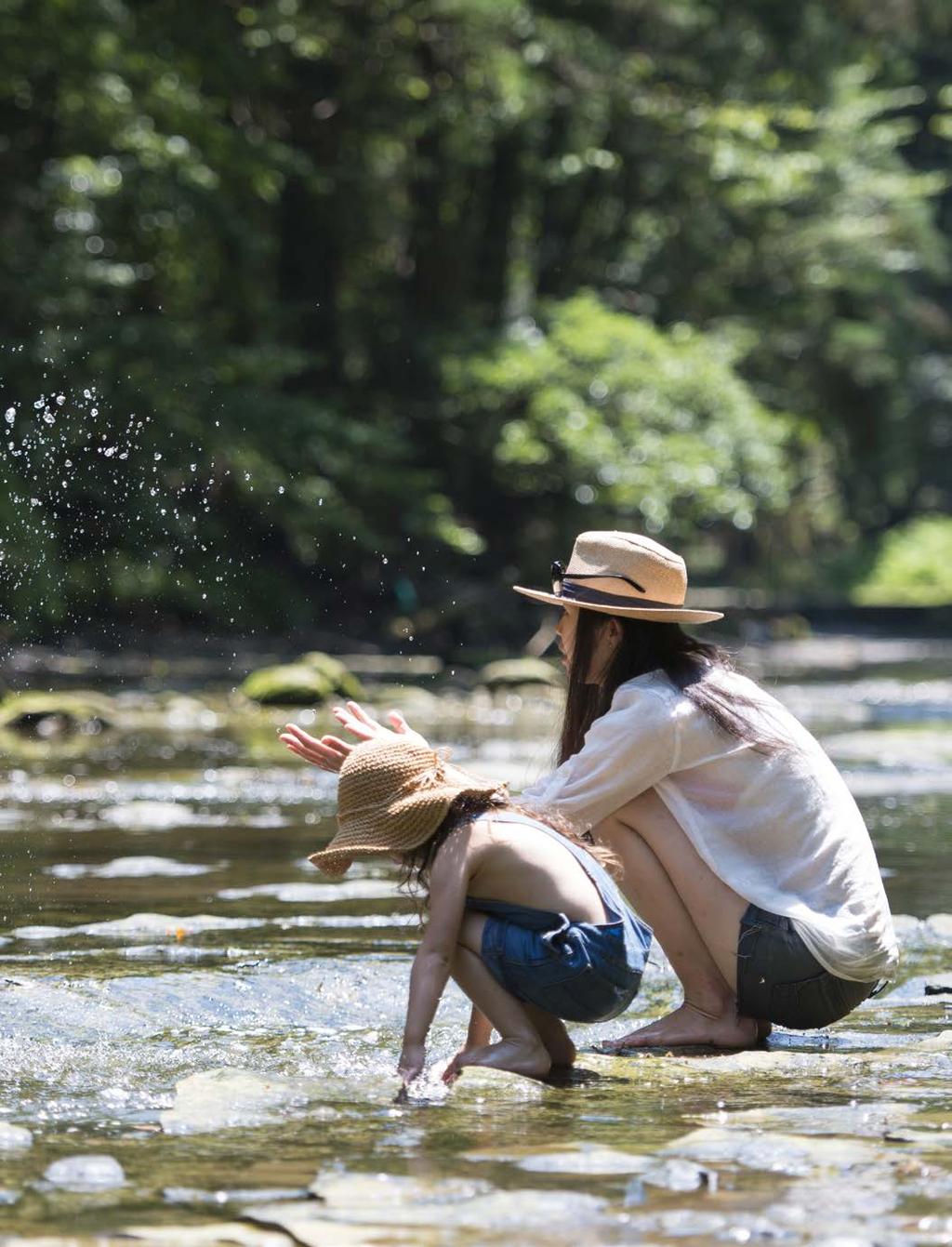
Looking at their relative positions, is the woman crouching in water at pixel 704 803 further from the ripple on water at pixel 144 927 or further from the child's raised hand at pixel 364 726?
the ripple on water at pixel 144 927

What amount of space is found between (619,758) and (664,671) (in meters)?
0.25

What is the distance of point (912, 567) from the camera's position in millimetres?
47219

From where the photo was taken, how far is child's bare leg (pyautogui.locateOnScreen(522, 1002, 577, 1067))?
14.0ft

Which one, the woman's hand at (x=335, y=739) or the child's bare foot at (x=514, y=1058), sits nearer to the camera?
the child's bare foot at (x=514, y=1058)

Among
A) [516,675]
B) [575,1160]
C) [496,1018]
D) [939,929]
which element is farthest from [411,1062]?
[516,675]

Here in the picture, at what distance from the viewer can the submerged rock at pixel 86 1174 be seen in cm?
322

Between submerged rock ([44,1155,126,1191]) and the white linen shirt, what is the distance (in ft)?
4.48

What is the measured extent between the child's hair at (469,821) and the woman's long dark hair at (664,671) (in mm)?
351

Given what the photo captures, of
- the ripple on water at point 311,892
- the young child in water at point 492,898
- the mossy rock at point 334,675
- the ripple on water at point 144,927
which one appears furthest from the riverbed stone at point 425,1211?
the mossy rock at point 334,675

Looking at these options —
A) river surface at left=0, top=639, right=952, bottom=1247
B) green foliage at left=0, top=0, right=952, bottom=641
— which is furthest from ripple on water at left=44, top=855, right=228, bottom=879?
green foliage at left=0, top=0, right=952, bottom=641

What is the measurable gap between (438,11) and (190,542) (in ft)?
23.4

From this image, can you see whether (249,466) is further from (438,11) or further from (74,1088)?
(74,1088)

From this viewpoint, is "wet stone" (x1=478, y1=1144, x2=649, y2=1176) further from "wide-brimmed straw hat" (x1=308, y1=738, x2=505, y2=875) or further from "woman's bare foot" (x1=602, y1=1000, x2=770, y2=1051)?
"woman's bare foot" (x1=602, y1=1000, x2=770, y2=1051)

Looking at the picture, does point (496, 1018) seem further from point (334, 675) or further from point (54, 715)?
point (334, 675)
